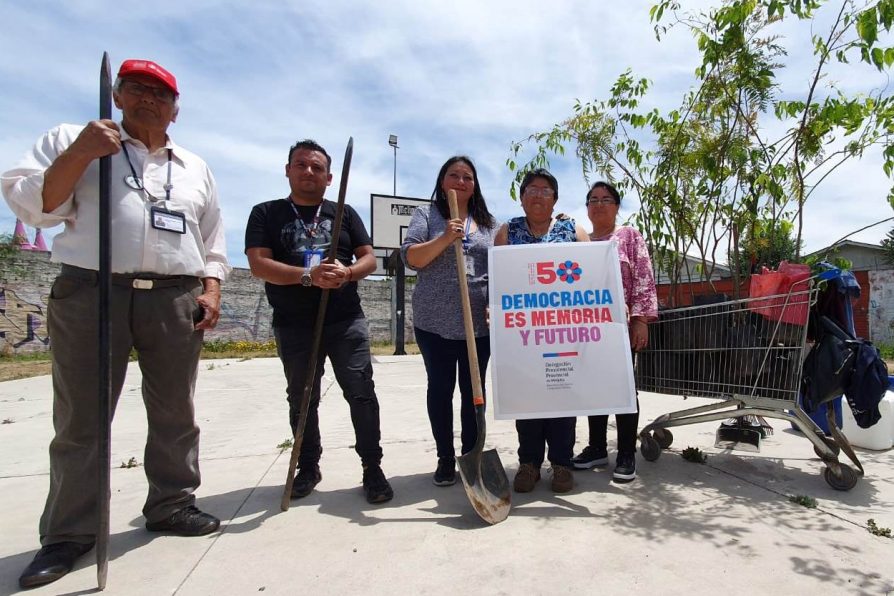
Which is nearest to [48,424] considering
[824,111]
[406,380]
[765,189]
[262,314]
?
[406,380]

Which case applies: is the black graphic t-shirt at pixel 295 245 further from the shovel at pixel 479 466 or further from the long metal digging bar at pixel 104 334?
the long metal digging bar at pixel 104 334

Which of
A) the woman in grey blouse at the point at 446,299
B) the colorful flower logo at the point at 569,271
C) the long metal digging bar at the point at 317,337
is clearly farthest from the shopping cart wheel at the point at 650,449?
the long metal digging bar at the point at 317,337

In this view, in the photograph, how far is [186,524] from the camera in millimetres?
2490

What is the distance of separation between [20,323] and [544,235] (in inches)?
600

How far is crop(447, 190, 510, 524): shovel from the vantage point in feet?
8.54

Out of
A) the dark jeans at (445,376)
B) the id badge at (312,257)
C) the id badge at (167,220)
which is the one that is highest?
the id badge at (167,220)

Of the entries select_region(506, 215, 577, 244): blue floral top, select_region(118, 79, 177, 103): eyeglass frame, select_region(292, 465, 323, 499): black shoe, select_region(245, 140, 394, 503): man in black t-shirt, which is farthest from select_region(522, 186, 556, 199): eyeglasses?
select_region(292, 465, 323, 499): black shoe

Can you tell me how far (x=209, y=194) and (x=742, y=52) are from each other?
3496 mm

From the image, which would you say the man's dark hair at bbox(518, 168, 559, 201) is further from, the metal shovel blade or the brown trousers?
the brown trousers

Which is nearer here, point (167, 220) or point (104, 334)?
point (104, 334)

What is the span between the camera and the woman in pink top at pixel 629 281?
3186mm

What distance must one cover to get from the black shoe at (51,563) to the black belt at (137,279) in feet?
3.63

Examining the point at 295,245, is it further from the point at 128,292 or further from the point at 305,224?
the point at 128,292

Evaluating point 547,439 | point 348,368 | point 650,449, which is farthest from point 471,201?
point 650,449
